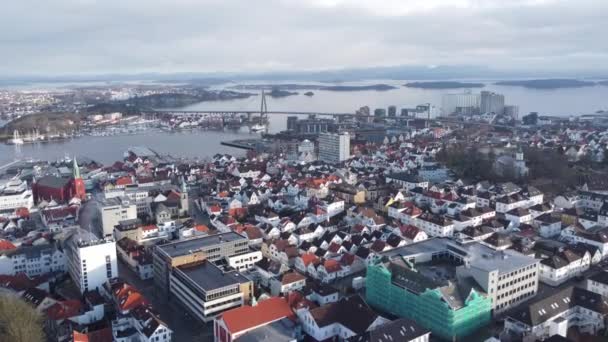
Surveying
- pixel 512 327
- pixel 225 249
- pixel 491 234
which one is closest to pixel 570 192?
pixel 491 234

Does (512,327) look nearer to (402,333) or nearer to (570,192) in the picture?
(402,333)

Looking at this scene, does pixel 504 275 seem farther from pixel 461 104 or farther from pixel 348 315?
pixel 461 104

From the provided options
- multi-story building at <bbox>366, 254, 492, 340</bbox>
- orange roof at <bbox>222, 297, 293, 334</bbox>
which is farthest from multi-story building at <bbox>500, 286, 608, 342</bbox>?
orange roof at <bbox>222, 297, 293, 334</bbox>

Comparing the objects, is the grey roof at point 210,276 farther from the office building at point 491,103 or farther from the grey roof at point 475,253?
the office building at point 491,103

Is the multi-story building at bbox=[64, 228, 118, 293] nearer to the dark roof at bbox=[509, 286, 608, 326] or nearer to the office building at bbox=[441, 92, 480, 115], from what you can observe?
the dark roof at bbox=[509, 286, 608, 326]

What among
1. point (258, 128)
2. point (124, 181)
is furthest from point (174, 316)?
point (258, 128)

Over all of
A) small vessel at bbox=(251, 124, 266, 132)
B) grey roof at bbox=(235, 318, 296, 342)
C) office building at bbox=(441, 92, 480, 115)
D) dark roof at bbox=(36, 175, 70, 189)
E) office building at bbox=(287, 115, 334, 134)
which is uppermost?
office building at bbox=(441, 92, 480, 115)
